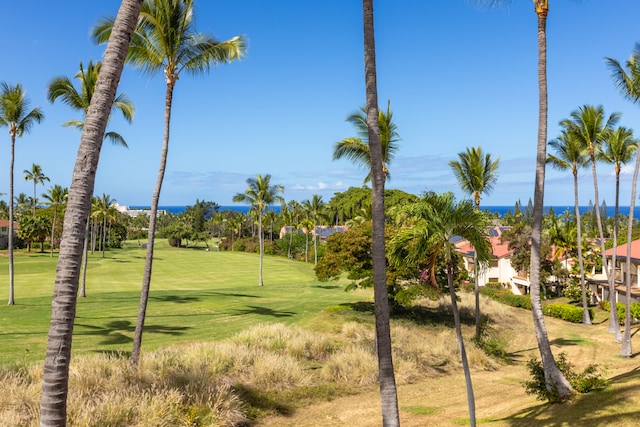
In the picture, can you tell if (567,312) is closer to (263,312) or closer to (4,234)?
(263,312)

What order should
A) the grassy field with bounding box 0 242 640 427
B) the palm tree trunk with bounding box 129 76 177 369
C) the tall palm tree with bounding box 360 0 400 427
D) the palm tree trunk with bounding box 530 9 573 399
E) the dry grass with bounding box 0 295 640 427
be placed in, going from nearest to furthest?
the tall palm tree with bounding box 360 0 400 427
the dry grass with bounding box 0 295 640 427
the grassy field with bounding box 0 242 640 427
the palm tree trunk with bounding box 530 9 573 399
the palm tree trunk with bounding box 129 76 177 369

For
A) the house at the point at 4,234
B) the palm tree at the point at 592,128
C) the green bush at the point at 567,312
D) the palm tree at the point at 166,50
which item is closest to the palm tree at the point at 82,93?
the palm tree at the point at 166,50

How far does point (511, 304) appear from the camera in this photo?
139 ft

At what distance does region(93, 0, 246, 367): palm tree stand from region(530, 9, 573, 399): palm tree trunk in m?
9.70

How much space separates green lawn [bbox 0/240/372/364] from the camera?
2023 cm

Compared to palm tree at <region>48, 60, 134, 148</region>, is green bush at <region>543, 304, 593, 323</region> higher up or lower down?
lower down

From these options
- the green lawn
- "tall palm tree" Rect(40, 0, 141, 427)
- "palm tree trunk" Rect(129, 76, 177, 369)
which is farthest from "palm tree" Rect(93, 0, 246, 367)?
"tall palm tree" Rect(40, 0, 141, 427)

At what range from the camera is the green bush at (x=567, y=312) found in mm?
36000

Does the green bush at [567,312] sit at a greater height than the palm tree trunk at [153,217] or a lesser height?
lesser

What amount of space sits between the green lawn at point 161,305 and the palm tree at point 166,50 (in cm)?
490

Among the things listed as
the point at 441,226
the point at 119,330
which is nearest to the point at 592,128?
the point at 441,226

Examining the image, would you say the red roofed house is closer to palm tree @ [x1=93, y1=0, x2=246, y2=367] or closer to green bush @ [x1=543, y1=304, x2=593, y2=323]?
green bush @ [x1=543, y1=304, x2=593, y2=323]

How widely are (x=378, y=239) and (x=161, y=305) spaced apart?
2529cm

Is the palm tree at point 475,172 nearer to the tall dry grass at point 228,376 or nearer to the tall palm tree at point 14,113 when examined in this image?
the tall dry grass at point 228,376
